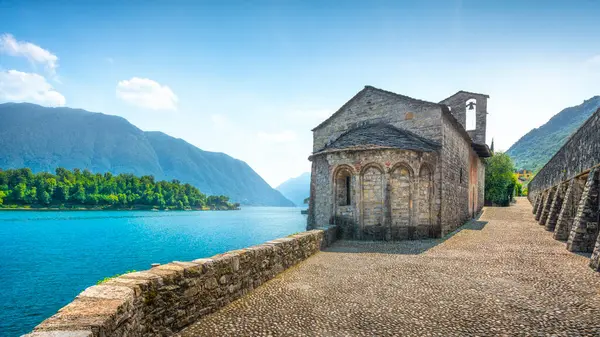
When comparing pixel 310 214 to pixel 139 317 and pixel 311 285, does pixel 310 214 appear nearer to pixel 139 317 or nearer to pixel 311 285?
pixel 311 285

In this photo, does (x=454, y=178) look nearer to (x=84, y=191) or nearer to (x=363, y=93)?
(x=363, y=93)

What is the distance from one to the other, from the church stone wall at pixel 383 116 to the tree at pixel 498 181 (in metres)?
27.0

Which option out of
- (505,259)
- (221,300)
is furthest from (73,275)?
(505,259)

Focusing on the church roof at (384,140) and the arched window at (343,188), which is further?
the arched window at (343,188)

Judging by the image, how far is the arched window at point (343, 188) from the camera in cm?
1366

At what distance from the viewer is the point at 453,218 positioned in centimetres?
1553

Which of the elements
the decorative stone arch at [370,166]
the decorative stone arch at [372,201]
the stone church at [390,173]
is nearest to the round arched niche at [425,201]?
the stone church at [390,173]

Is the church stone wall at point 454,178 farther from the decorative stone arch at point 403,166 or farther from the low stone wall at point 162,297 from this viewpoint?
the low stone wall at point 162,297

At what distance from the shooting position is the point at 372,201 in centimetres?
1289

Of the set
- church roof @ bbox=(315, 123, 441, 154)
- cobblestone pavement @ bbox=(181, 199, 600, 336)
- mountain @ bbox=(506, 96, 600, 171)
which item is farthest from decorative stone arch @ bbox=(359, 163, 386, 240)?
mountain @ bbox=(506, 96, 600, 171)

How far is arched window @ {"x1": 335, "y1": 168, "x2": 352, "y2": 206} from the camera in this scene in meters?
13.7

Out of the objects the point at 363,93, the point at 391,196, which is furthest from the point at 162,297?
the point at 363,93

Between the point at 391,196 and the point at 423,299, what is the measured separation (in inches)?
302

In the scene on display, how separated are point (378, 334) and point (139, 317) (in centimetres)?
308
